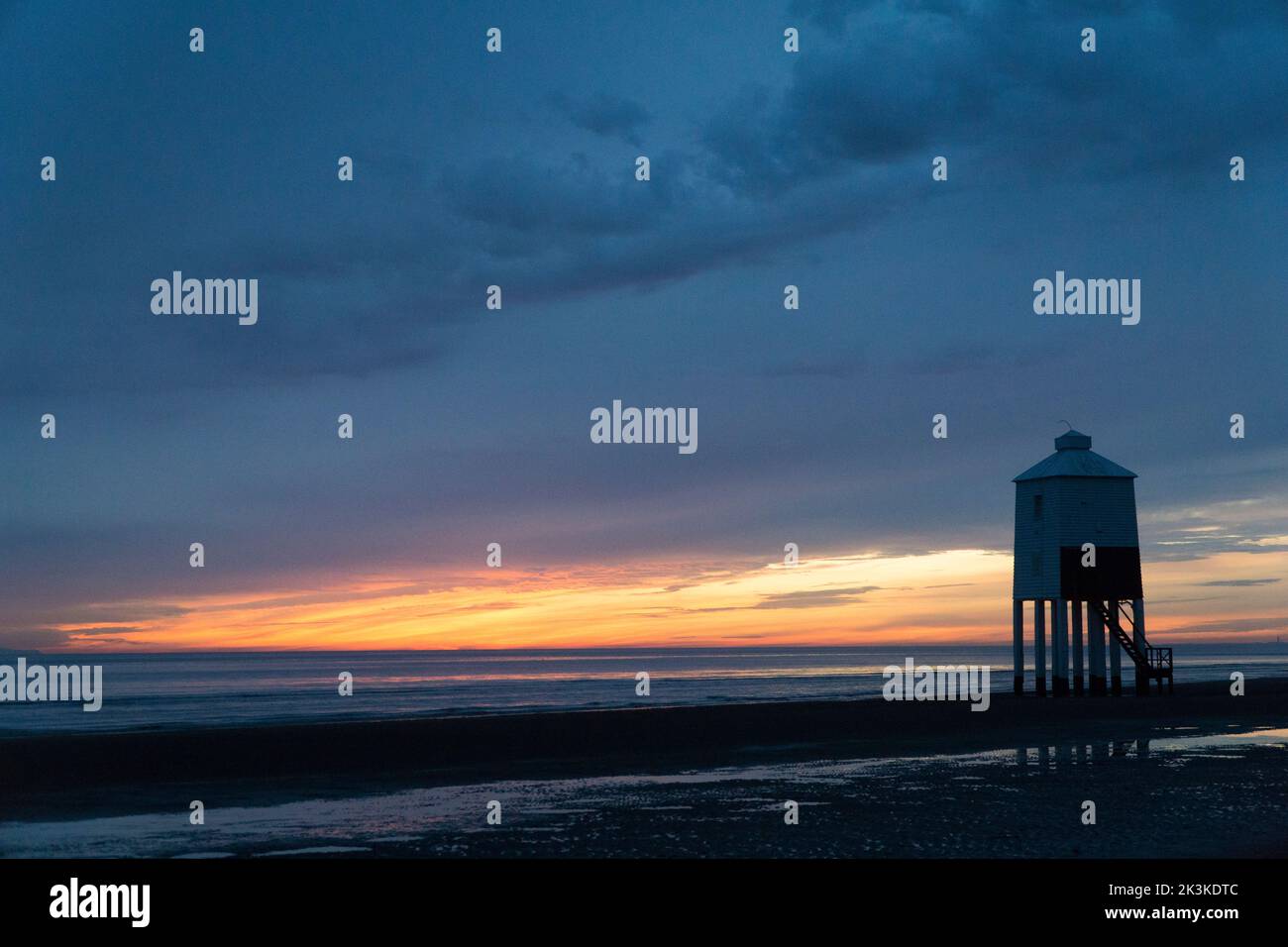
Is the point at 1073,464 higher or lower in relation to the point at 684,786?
higher

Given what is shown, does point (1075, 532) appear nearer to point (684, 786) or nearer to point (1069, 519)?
point (1069, 519)

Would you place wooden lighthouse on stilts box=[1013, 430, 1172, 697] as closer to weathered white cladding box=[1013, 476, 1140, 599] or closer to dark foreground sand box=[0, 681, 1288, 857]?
weathered white cladding box=[1013, 476, 1140, 599]

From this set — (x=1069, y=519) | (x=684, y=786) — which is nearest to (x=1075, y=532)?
(x=1069, y=519)

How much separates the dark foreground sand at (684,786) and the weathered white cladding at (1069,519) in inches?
228

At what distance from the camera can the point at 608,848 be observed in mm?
17719

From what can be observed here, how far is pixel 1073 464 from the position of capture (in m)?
46.1

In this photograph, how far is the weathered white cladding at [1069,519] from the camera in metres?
45.8

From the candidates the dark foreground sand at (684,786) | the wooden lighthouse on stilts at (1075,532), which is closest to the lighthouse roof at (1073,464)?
the wooden lighthouse on stilts at (1075,532)

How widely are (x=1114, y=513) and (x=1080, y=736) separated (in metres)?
13.4

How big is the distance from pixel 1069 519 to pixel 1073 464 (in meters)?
2.02

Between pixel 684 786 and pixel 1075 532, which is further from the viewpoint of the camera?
pixel 1075 532

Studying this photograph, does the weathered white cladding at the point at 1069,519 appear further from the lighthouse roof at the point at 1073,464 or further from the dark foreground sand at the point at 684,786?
the dark foreground sand at the point at 684,786
